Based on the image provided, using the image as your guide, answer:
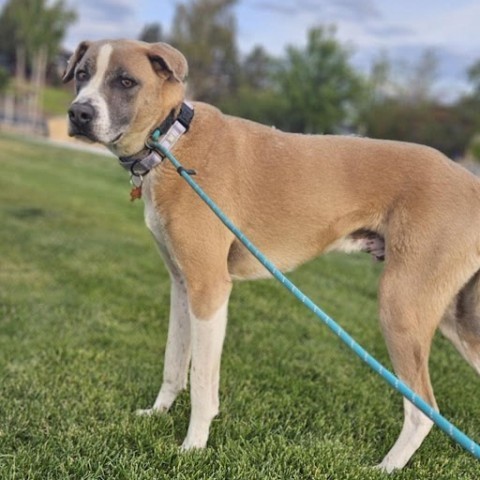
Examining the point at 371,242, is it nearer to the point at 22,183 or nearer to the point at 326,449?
the point at 326,449

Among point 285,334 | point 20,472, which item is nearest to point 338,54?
point 285,334

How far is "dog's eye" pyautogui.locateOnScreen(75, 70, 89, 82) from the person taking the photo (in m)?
3.27

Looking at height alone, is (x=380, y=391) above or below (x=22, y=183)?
above

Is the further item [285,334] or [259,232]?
[285,334]

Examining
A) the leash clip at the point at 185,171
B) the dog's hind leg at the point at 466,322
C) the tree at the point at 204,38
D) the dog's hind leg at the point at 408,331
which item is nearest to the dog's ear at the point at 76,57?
the leash clip at the point at 185,171

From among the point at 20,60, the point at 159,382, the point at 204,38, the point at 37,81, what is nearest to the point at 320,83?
the point at 204,38

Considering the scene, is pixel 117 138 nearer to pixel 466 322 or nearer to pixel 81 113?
pixel 81 113

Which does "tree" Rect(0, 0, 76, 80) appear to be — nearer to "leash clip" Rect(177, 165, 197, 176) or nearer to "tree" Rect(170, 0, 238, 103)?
"tree" Rect(170, 0, 238, 103)

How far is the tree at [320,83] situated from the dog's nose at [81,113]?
40.9 m

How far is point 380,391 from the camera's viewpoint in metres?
4.33

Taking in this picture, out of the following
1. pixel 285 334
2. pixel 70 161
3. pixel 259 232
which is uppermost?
pixel 259 232

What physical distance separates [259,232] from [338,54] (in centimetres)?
4231

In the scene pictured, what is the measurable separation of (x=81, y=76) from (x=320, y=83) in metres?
42.3

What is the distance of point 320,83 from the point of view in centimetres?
4384
